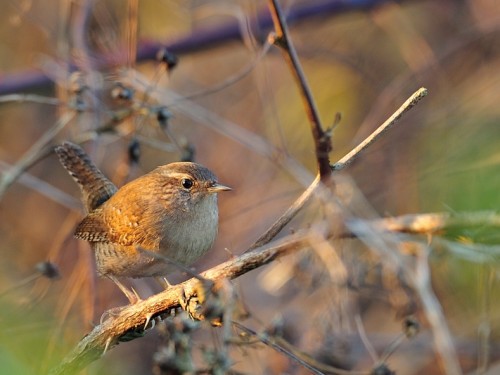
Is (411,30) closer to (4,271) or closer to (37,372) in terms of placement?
(4,271)

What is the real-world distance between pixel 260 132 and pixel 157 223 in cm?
279

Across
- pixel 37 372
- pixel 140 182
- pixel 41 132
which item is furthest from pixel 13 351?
pixel 41 132

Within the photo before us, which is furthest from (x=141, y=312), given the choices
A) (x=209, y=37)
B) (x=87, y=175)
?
(x=209, y=37)

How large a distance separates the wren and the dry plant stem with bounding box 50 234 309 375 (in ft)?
1.97

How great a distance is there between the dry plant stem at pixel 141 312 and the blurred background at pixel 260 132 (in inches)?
45.8

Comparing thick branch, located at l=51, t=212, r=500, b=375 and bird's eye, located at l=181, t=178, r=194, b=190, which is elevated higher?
bird's eye, located at l=181, t=178, r=194, b=190

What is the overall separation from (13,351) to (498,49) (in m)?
5.11

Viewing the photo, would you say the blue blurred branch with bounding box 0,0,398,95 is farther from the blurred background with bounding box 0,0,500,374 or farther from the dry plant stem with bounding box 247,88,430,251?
the dry plant stem with bounding box 247,88,430,251

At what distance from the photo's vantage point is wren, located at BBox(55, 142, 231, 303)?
129 inches

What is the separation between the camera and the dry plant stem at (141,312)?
7.14 feet

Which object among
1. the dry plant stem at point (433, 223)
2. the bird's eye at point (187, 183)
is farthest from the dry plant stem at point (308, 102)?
the bird's eye at point (187, 183)

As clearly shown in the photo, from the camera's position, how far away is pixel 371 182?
5672 millimetres

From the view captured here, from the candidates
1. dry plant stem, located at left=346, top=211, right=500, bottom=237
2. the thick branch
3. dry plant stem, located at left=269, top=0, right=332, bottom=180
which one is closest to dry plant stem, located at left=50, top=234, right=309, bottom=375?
the thick branch

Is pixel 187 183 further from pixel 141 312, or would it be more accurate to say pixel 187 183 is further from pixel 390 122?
pixel 390 122
